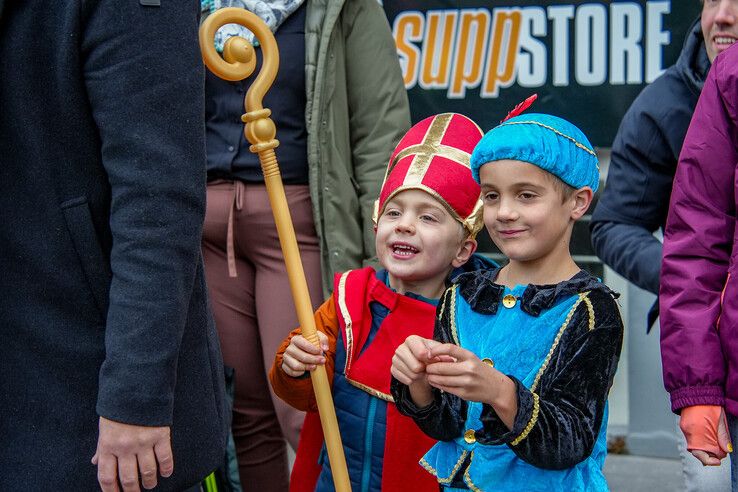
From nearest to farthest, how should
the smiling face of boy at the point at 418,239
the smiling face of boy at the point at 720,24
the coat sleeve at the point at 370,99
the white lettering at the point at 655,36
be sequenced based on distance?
the smiling face of boy at the point at 418,239 < the smiling face of boy at the point at 720,24 < the coat sleeve at the point at 370,99 < the white lettering at the point at 655,36

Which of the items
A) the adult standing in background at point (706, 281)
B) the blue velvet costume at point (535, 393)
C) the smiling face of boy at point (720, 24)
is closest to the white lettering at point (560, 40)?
the smiling face of boy at point (720, 24)

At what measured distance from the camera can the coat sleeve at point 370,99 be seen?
130 inches

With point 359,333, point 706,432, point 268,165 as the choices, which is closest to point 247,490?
point 359,333

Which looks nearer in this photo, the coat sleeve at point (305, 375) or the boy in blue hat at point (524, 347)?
the boy in blue hat at point (524, 347)

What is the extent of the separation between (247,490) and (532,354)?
1.61m

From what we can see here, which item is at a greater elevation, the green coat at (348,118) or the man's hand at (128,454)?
the green coat at (348,118)

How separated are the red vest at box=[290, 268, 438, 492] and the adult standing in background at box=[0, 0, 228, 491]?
671 mm

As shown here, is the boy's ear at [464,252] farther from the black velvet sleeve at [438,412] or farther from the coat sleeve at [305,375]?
the black velvet sleeve at [438,412]

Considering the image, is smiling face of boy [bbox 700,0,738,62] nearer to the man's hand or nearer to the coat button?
the coat button

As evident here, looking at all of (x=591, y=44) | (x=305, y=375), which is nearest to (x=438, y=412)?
(x=305, y=375)

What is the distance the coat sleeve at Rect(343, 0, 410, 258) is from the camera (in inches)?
130

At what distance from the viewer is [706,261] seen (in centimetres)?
241

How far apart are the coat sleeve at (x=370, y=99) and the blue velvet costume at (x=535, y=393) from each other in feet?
3.87

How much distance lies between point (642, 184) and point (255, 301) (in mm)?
1152
